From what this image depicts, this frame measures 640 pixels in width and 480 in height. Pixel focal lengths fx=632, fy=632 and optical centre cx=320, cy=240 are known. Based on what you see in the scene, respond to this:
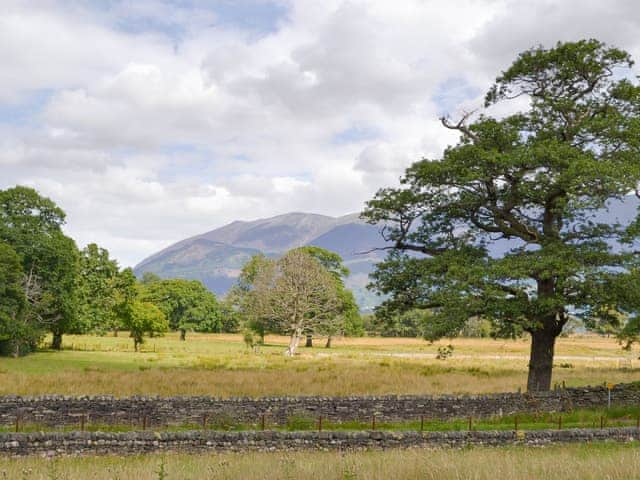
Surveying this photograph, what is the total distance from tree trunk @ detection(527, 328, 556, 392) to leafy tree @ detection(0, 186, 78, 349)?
1613 inches

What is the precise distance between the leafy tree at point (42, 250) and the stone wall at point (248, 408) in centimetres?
3404

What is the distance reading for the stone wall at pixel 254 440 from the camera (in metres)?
17.4

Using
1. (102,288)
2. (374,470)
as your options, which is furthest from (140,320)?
(374,470)

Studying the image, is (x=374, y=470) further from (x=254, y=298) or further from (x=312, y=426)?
(x=254, y=298)

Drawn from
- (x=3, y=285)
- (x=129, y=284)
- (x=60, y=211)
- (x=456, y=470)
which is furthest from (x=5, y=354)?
(x=456, y=470)

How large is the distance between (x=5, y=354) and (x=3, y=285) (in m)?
7.66

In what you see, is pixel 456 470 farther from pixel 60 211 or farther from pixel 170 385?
pixel 60 211

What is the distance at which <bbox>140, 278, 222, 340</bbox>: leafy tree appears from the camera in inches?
4289

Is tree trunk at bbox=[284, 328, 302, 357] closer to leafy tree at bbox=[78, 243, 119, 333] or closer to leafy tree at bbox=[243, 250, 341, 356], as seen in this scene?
leafy tree at bbox=[243, 250, 341, 356]

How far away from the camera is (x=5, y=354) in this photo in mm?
50781

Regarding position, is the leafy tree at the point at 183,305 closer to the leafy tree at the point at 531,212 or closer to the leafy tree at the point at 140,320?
the leafy tree at the point at 140,320

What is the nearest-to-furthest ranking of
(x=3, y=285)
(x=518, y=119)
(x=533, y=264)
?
(x=533, y=264)
(x=518, y=119)
(x=3, y=285)

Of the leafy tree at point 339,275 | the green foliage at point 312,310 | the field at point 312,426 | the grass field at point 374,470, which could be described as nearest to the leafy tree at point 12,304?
the field at point 312,426

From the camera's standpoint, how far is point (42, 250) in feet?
176
